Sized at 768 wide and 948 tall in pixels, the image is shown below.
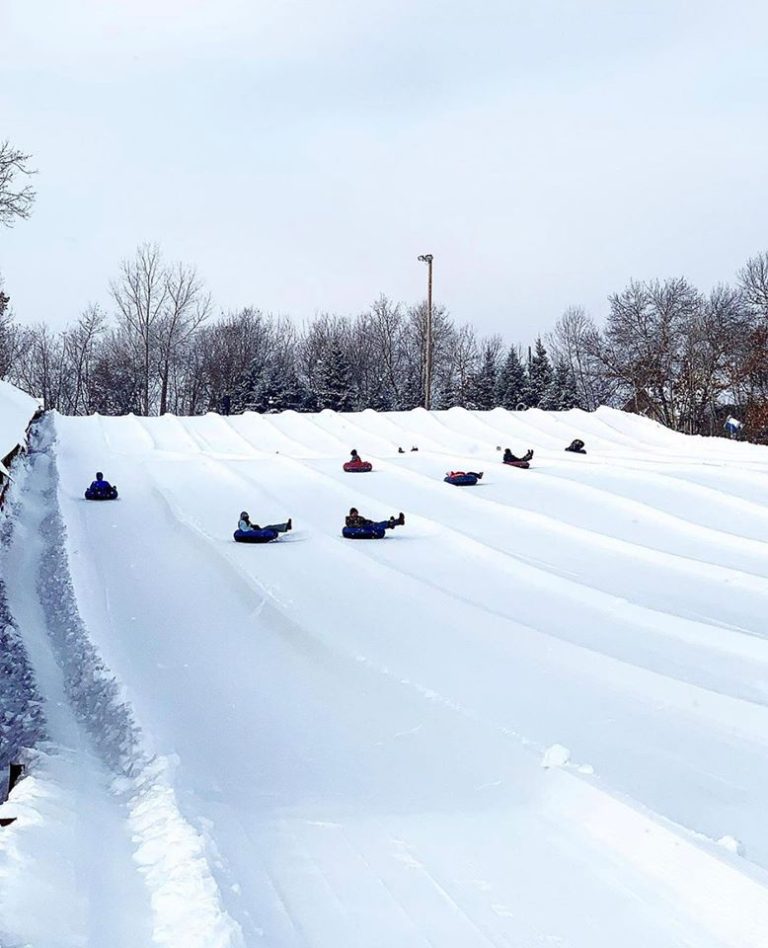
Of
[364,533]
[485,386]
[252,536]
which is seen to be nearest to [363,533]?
[364,533]

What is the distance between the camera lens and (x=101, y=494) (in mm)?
15859

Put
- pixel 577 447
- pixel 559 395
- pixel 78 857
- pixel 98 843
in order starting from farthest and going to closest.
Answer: pixel 559 395
pixel 577 447
pixel 98 843
pixel 78 857

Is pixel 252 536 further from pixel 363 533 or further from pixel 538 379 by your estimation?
pixel 538 379

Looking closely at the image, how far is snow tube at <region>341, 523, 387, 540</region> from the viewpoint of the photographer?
521 inches

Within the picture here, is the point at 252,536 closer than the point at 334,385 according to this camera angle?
Yes

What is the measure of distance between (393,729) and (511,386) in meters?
43.0

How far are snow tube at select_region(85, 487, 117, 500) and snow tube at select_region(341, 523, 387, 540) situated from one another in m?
4.80

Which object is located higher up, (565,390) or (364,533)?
(565,390)

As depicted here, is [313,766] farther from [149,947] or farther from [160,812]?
[149,947]

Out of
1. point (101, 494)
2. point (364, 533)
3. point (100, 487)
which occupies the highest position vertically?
point (100, 487)

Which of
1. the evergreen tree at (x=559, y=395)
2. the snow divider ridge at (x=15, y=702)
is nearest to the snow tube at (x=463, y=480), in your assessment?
the snow divider ridge at (x=15, y=702)

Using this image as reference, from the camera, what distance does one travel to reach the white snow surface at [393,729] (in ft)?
12.7

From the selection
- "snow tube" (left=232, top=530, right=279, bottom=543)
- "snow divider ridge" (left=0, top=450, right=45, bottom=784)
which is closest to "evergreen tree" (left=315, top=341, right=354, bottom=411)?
"snow tube" (left=232, top=530, right=279, bottom=543)

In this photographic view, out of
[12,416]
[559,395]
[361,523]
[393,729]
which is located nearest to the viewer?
[393,729]
